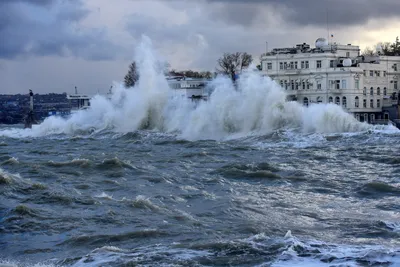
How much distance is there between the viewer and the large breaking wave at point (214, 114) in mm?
50781

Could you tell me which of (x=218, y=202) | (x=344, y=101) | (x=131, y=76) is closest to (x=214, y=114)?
(x=344, y=101)

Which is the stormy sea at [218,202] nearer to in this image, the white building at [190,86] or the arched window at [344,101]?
the arched window at [344,101]

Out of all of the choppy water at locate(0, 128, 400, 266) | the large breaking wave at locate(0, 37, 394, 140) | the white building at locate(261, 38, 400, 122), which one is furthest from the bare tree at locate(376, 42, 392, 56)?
the choppy water at locate(0, 128, 400, 266)

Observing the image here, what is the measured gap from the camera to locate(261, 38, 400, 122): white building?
2635 inches

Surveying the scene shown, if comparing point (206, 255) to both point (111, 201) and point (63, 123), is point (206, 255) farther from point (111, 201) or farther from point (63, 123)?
point (63, 123)

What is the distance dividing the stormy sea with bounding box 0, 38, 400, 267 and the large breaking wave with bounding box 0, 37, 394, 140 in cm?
62

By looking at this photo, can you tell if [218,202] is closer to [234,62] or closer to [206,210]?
[206,210]

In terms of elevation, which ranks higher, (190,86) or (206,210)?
(190,86)

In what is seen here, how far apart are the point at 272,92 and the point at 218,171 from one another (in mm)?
24685

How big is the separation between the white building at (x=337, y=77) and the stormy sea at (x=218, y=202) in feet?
56.2

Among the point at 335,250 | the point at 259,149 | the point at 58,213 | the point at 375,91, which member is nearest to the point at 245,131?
the point at 259,149

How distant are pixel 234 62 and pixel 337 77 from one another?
32.9 metres

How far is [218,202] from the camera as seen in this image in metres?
21.8

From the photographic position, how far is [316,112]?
5062cm
